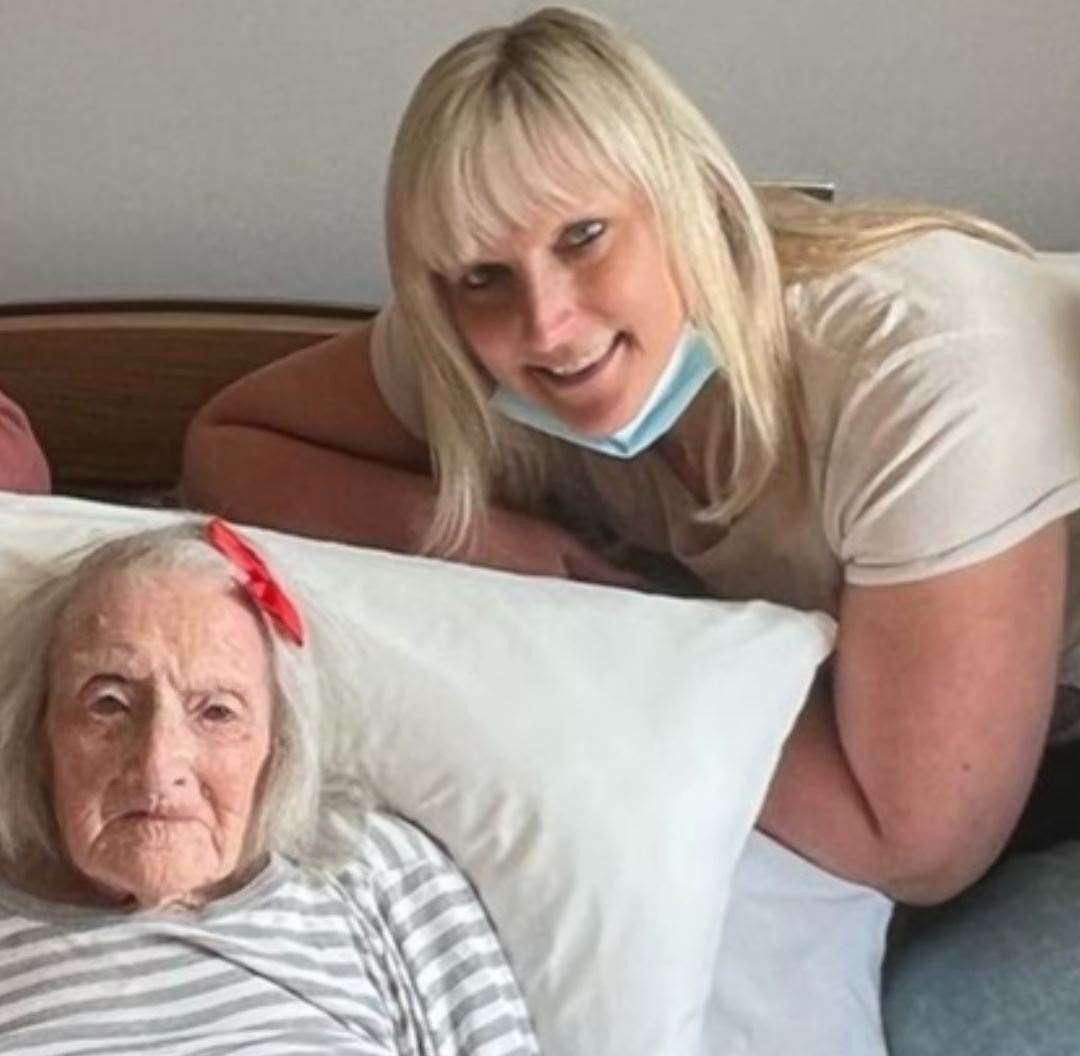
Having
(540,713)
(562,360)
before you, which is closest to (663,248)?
(562,360)

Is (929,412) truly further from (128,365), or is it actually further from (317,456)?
(128,365)

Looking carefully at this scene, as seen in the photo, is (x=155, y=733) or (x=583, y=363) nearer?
(x=155, y=733)

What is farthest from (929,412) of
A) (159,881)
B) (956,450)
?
(159,881)

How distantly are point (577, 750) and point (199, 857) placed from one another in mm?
219

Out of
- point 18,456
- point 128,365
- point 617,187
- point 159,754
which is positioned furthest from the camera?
point 128,365

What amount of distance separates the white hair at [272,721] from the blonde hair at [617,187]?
222 mm

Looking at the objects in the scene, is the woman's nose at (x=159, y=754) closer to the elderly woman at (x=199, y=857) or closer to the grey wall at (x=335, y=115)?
the elderly woman at (x=199, y=857)

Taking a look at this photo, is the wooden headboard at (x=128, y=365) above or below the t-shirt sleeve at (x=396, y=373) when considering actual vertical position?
below

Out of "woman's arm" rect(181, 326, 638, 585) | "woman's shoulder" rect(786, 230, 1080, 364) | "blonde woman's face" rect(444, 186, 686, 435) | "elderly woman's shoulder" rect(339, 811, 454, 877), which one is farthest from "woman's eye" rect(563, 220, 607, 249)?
"elderly woman's shoulder" rect(339, 811, 454, 877)

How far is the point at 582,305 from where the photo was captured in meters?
1.31

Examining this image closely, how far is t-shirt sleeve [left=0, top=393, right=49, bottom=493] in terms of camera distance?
56.9 inches

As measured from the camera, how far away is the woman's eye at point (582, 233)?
129 cm

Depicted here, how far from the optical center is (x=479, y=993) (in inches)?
48.9

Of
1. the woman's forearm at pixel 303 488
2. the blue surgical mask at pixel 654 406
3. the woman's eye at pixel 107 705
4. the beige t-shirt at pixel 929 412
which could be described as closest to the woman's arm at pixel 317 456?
the woman's forearm at pixel 303 488
